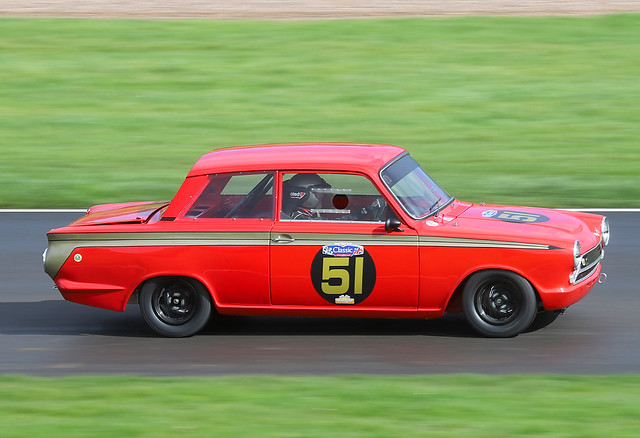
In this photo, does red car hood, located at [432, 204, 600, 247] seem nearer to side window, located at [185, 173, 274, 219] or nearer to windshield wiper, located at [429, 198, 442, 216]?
windshield wiper, located at [429, 198, 442, 216]

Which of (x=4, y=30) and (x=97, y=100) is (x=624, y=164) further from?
(x=4, y=30)

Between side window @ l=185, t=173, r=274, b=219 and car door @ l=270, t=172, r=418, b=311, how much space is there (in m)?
0.19

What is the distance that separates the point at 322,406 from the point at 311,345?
5.44 feet

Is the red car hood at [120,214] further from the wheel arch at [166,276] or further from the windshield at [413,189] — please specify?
the windshield at [413,189]

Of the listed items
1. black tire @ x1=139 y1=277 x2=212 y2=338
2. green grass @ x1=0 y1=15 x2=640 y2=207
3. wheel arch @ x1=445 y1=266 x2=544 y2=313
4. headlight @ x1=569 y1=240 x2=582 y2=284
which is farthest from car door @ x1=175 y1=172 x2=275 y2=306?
green grass @ x1=0 y1=15 x2=640 y2=207

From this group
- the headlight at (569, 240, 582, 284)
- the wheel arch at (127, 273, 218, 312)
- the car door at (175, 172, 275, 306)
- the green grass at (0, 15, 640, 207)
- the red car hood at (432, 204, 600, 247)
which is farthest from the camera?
the green grass at (0, 15, 640, 207)

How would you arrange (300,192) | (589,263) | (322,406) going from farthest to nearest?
1. (300,192)
2. (589,263)
3. (322,406)

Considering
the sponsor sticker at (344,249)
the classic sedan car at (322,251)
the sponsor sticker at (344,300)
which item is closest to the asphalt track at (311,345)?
the classic sedan car at (322,251)

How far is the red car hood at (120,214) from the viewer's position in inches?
340

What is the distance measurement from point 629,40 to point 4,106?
521 inches

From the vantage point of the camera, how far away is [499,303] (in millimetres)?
8109

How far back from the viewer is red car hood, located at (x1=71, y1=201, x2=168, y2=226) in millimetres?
8633

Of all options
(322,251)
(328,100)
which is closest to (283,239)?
(322,251)

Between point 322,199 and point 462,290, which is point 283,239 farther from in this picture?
point 462,290
